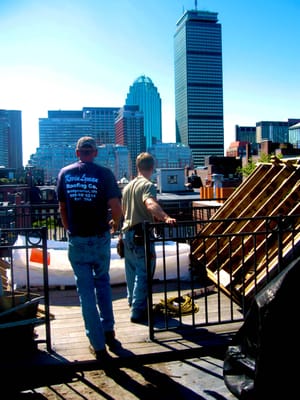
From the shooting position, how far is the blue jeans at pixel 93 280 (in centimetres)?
375

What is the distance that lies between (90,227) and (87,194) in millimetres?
312

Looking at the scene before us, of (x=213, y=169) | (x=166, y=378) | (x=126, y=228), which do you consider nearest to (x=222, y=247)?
(x=126, y=228)

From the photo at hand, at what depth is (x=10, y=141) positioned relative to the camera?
627 ft

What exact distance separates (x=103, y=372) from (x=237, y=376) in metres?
1.29

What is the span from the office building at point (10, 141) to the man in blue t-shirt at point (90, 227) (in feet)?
611

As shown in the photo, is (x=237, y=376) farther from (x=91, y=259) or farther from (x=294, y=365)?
(x=91, y=259)

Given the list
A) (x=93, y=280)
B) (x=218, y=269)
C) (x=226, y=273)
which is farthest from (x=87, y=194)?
(x=226, y=273)

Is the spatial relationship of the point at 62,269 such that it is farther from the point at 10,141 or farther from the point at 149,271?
the point at 10,141

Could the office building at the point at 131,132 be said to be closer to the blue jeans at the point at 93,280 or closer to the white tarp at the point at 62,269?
the white tarp at the point at 62,269

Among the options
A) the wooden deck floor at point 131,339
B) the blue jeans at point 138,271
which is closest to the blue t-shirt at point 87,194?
the blue jeans at point 138,271

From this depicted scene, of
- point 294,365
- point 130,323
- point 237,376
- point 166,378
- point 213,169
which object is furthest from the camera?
point 213,169

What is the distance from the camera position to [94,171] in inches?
151

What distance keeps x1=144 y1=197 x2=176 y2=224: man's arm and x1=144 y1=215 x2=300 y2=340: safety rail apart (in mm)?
77

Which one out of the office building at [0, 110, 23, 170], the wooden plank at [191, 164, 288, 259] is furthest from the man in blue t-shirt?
the office building at [0, 110, 23, 170]
